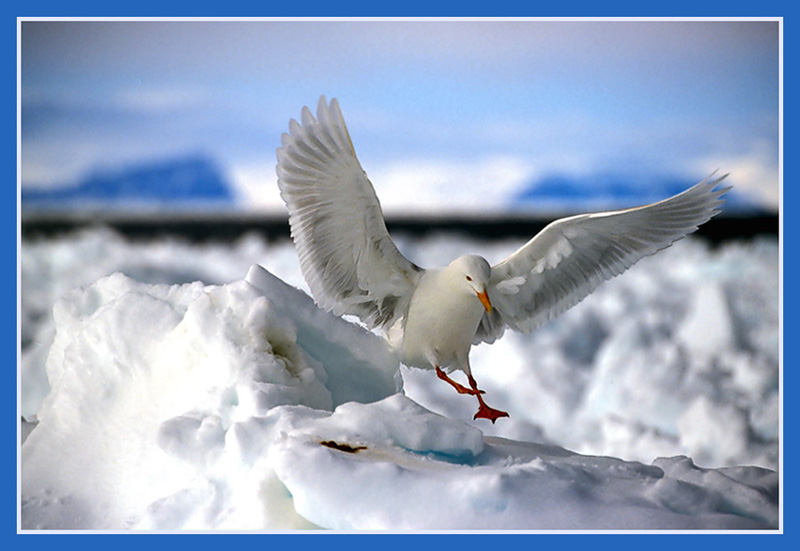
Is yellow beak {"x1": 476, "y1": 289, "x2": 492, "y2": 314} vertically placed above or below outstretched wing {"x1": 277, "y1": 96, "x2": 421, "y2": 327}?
below

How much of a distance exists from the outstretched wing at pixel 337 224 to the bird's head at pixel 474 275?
170 millimetres

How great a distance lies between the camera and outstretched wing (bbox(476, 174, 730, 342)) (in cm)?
283

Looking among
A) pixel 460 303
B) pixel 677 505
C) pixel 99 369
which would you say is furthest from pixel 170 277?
pixel 677 505

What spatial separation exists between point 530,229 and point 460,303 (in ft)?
2.20

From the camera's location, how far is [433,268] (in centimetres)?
284

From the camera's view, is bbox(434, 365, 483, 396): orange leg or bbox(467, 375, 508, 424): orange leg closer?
bbox(434, 365, 483, 396): orange leg

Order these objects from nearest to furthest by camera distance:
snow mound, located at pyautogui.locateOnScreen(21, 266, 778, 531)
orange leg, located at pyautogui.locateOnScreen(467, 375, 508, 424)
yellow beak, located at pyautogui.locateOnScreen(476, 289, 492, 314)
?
1. snow mound, located at pyautogui.locateOnScreen(21, 266, 778, 531)
2. yellow beak, located at pyautogui.locateOnScreen(476, 289, 492, 314)
3. orange leg, located at pyautogui.locateOnScreen(467, 375, 508, 424)

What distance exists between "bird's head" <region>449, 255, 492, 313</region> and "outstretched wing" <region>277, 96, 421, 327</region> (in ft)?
0.56

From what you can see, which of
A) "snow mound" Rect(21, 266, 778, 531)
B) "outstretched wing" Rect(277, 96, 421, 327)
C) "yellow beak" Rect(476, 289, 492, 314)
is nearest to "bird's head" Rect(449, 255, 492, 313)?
"yellow beak" Rect(476, 289, 492, 314)

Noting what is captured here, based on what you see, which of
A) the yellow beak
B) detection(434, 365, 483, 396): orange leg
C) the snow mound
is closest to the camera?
the snow mound

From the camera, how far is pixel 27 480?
100 inches

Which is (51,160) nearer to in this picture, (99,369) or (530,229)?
(99,369)

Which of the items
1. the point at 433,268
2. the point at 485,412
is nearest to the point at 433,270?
the point at 433,268

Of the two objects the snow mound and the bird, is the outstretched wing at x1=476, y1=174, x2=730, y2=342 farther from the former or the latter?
the snow mound
